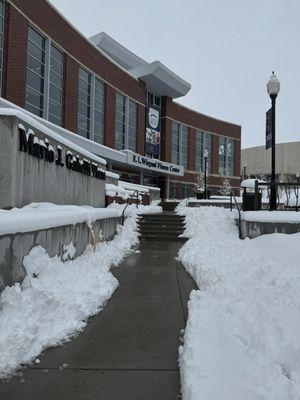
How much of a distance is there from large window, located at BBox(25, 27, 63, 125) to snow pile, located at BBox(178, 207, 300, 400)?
2582 centimetres

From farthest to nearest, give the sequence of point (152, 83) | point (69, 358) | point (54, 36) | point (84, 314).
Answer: point (152, 83)
point (54, 36)
point (84, 314)
point (69, 358)

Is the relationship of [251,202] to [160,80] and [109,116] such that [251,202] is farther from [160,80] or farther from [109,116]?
[160,80]

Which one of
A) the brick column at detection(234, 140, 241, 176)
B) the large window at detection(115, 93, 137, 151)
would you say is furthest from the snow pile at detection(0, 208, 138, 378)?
the brick column at detection(234, 140, 241, 176)

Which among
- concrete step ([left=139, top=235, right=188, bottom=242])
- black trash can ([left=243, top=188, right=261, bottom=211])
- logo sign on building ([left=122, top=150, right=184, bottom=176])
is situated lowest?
concrete step ([left=139, top=235, right=188, bottom=242])

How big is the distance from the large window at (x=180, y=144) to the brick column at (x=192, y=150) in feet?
2.53

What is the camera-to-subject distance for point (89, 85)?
41000 millimetres

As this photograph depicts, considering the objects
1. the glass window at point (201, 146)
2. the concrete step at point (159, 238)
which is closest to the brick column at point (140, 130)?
the glass window at point (201, 146)

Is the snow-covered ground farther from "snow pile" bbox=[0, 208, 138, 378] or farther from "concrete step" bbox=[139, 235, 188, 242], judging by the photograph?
"concrete step" bbox=[139, 235, 188, 242]

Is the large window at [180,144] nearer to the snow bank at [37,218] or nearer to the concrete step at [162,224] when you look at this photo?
the concrete step at [162,224]

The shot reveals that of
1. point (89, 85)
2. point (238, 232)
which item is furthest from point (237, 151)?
point (238, 232)

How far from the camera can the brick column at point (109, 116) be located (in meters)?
44.3

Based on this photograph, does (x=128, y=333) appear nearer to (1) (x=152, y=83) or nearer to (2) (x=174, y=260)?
(2) (x=174, y=260)

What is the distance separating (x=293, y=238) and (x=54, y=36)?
29161mm

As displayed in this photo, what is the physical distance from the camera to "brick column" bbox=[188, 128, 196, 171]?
215 feet
